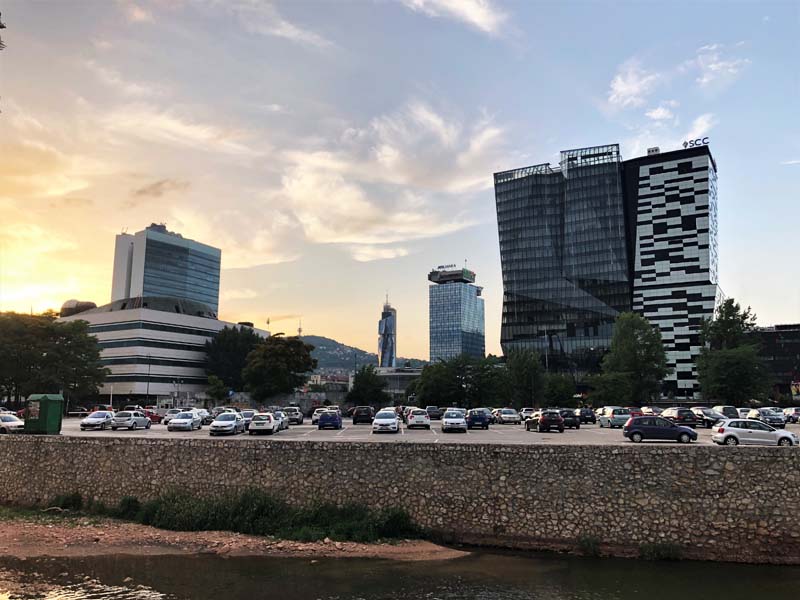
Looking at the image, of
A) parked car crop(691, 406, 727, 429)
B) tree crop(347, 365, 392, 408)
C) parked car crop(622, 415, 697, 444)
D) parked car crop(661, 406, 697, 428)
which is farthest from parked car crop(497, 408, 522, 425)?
tree crop(347, 365, 392, 408)

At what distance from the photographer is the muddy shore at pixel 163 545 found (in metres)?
20.5

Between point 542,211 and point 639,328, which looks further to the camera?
point 542,211

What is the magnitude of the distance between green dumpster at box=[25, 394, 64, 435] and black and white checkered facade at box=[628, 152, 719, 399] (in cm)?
14608

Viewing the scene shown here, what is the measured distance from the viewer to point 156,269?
19125 centimetres

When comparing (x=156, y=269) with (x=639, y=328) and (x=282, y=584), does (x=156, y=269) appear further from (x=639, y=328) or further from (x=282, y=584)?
(x=282, y=584)

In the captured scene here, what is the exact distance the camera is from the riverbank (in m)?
Answer: 20.5

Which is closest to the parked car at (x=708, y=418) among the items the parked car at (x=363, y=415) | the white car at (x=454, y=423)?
the white car at (x=454, y=423)

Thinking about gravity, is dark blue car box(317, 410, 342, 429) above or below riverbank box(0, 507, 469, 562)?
above

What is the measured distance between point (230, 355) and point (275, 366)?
37.8 meters

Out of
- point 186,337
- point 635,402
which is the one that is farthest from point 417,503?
point 186,337

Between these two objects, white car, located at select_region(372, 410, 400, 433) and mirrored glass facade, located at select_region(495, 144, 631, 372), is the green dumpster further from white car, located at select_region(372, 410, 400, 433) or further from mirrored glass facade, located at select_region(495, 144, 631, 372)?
mirrored glass facade, located at select_region(495, 144, 631, 372)

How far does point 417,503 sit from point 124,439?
47.7ft

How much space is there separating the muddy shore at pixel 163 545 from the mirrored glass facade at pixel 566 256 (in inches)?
5738

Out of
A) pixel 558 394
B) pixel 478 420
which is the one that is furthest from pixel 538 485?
pixel 558 394
